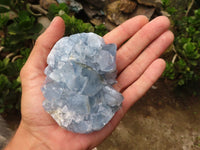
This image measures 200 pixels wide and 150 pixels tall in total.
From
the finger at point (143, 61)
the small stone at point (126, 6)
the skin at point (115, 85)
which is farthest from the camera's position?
the small stone at point (126, 6)

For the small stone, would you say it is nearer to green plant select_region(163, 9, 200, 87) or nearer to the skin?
green plant select_region(163, 9, 200, 87)

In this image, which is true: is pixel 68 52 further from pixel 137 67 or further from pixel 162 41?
pixel 162 41

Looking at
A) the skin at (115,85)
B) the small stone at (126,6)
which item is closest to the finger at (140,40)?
the skin at (115,85)

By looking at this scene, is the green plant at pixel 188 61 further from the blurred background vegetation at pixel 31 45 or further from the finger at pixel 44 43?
the finger at pixel 44 43

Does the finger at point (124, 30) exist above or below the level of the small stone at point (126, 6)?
above

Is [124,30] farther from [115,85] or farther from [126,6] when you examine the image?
[126,6]

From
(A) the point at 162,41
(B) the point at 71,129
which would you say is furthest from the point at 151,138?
(B) the point at 71,129
